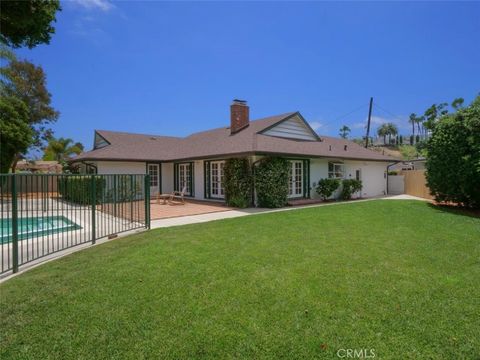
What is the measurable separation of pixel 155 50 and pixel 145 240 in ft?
32.5

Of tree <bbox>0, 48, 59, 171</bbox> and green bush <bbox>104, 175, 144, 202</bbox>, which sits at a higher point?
tree <bbox>0, 48, 59, 171</bbox>

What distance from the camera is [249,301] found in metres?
3.94

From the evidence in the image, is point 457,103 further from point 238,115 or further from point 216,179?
point 216,179

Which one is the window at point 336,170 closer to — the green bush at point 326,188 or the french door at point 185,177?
the green bush at point 326,188

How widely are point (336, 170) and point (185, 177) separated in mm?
10276

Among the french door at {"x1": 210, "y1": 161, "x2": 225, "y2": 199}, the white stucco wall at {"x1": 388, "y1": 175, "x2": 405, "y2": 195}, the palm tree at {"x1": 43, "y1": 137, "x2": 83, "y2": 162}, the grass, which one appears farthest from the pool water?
the palm tree at {"x1": 43, "y1": 137, "x2": 83, "y2": 162}

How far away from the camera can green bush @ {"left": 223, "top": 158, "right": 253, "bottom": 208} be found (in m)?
14.5

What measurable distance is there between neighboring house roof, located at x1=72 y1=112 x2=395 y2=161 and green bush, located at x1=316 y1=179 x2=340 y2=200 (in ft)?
5.13

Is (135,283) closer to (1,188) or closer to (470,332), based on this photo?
(1,188)

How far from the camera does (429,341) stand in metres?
3.07

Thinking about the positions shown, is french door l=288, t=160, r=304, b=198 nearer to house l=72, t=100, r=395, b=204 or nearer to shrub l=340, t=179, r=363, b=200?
house l=72, t=100, r=395, b=204

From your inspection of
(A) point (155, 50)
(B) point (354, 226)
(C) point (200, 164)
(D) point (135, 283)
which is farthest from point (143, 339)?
(C) point (200, 164)

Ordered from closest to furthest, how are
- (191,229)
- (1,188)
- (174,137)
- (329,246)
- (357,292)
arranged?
1. (357,292)
2. (1,188)
3. (329,246)
4. (191,229)
5. (174,137)

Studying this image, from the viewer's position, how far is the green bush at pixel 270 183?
14438 millimetres
